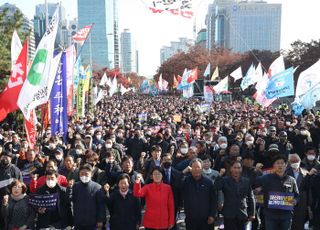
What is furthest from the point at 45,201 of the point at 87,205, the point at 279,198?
the point at 279,198

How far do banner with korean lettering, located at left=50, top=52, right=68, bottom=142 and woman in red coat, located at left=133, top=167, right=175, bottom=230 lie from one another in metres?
4.44

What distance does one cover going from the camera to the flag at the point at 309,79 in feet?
47.0

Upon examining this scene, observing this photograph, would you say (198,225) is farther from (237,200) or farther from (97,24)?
(97,24)

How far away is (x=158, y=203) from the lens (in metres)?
5.38

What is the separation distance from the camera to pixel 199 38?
14900 cm

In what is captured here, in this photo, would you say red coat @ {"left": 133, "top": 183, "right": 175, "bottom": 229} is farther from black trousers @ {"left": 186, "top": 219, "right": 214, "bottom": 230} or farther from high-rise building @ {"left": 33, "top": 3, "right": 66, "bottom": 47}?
high-rise building @ {"left": 33, "top": 3, "right": 66, "bottom": 47}

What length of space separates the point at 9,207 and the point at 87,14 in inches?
4420

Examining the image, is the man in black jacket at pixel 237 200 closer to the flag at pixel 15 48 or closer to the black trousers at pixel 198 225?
the black trousers at pixel 198 225

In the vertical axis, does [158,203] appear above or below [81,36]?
below

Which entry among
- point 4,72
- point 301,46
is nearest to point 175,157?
point 4,72

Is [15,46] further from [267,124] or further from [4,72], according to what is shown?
[267,124]

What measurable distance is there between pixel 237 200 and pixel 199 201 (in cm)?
52

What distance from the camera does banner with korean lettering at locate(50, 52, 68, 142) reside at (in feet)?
30.4

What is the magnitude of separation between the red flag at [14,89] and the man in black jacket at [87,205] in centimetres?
345
